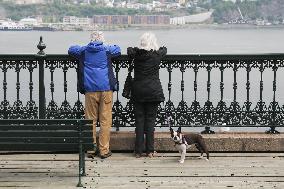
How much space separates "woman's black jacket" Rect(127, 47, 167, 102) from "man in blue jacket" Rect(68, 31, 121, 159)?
1.03 ft

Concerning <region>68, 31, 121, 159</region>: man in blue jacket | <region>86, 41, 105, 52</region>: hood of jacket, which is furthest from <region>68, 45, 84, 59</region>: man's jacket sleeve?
<region>86, 41, 105, 52</region>: hood of jacket

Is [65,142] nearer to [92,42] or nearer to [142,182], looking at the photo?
[142,182]

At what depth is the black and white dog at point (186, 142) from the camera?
29.4ft

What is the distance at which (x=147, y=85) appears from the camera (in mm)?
9273

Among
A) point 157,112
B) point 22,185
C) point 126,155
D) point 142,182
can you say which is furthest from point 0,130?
point 157,112

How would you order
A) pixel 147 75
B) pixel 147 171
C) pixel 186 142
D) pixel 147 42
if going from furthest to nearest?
pixel 147 75 < pixel 147 42 < pixel 186 142 < pixel 147 171

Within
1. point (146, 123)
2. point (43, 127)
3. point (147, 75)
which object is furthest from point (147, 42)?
point (43, 127)

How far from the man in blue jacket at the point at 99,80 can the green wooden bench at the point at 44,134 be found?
1670 mm

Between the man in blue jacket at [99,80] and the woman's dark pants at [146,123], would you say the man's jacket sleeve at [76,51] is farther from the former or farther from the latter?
the woman's dark pants at [146,123]

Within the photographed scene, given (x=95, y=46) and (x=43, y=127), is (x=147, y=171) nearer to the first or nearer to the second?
(x=43, y=127)

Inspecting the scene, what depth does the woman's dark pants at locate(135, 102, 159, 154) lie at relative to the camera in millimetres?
9414

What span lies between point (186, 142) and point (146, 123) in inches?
28.4

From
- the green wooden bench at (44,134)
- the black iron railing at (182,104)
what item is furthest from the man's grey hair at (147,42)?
the green wooden bench at (44,134)

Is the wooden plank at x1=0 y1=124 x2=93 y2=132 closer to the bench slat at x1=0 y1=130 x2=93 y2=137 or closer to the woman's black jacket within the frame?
the bench slat at x1=0 y1=130 x2=93 y2=137
